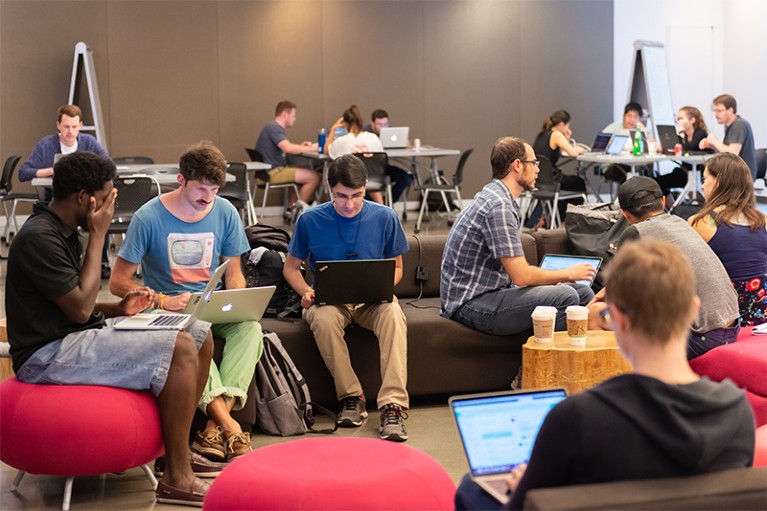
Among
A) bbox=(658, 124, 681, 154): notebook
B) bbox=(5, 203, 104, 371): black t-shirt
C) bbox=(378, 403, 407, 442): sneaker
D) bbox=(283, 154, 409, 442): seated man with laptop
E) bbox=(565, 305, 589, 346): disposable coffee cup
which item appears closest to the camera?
bbox=(5, 203, 104, 371): black t-shirt

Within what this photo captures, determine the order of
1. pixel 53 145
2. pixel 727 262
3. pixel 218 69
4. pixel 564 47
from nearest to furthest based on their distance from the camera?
pixel 727 262, pixel 53 145, pixel 218 69, pixel 564 47

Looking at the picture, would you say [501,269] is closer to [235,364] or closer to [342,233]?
[342,233]

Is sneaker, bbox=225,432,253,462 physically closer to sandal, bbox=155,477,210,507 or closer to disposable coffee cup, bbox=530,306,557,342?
sandal, bbox=155,477,210,507

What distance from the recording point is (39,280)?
347 cm

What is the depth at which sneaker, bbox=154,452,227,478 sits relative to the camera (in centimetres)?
403

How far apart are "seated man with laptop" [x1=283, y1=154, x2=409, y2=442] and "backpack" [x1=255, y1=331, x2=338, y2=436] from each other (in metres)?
0.18

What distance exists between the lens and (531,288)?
482 cm

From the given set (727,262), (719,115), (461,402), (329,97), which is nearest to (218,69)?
(329,97)

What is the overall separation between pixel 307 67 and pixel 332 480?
11091mm

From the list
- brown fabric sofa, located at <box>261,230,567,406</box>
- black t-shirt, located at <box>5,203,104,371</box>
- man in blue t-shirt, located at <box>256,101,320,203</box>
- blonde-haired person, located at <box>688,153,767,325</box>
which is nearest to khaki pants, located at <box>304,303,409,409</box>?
brown fabric sofa, located at <box>261,230,567,406</box>

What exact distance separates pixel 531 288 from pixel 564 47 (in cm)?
1044

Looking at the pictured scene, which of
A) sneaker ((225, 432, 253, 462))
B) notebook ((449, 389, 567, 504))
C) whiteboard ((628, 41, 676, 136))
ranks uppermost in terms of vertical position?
whiteboard ((628, 41, 676, 136))

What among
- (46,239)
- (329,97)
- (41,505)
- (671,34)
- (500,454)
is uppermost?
(671,34)

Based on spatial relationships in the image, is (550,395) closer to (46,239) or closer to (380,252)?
(46,239)
